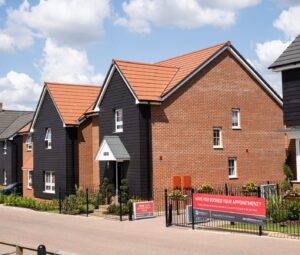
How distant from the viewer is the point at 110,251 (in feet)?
57.7

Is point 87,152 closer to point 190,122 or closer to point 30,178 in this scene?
point 30,178

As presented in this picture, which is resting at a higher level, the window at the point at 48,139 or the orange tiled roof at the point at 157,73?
the orange tiled roof at the point at 157,73

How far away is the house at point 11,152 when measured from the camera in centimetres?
4928

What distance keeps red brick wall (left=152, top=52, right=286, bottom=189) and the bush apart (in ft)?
1.85

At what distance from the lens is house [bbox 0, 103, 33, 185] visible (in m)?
49.3

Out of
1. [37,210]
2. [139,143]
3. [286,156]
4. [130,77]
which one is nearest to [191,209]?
[139,143]

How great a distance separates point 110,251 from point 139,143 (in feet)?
41.7

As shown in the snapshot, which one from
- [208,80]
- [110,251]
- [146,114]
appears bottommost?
[110,251]

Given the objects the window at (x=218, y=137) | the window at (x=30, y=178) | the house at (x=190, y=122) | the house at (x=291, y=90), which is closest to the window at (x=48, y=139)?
the window at (x=30, y=178)

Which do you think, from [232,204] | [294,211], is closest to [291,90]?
[294,211]

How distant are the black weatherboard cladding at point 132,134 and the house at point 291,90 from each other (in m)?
7.92

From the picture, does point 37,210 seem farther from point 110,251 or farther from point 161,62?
point 110,251

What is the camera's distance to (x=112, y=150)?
30828mm

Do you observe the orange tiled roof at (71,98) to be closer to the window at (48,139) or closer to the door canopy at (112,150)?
the window at (48,139)
